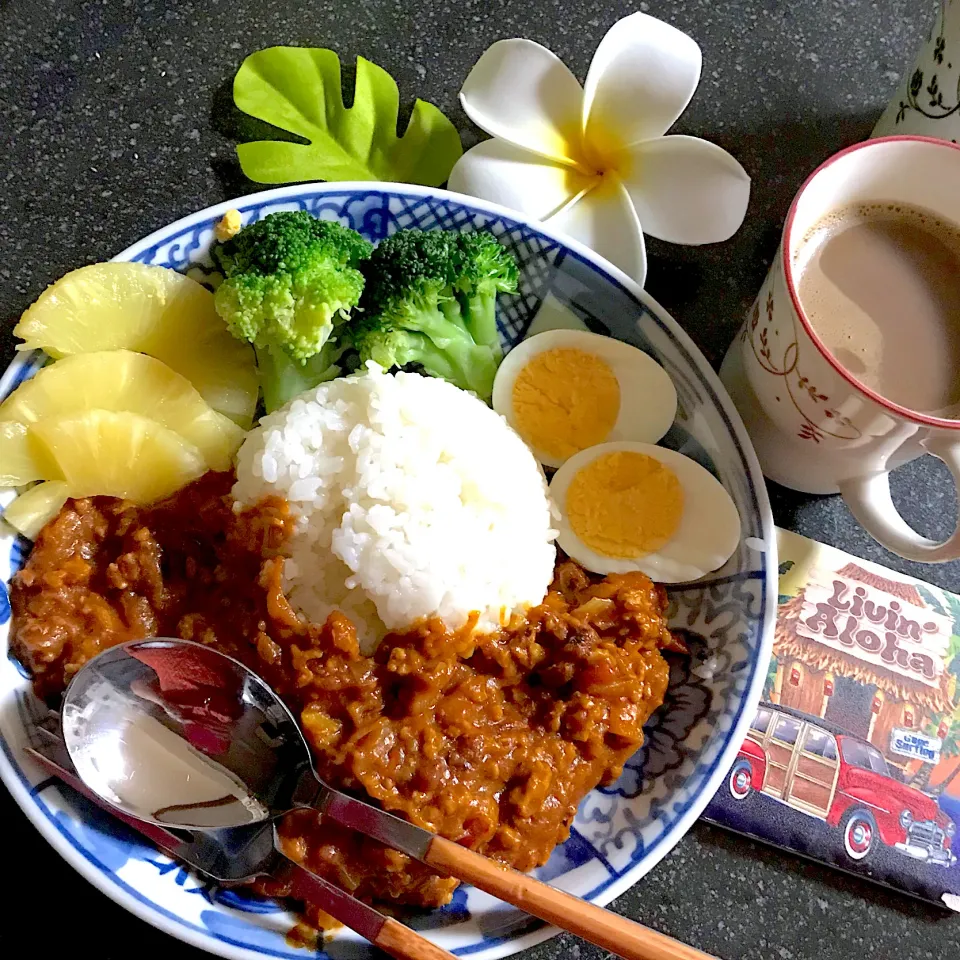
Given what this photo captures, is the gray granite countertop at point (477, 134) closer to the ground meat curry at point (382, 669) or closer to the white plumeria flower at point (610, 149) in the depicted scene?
the white plumeria flower at point (610, 149)

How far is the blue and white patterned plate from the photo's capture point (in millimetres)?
1280

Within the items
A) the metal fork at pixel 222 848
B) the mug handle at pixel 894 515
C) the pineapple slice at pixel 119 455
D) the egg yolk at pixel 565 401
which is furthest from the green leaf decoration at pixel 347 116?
the metal fork at pixel 222 848

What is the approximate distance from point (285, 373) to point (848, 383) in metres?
0.91

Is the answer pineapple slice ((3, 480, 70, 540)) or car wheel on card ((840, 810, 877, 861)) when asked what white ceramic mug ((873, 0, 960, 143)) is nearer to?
car wheel on card ((840, 810, 877, 861))

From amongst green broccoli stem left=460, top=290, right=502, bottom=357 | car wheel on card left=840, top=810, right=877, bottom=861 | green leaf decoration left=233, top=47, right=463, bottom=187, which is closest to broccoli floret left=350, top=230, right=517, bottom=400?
green broccoli stem left=460, top=290, right=502, bottom=357

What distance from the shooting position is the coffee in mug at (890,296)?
1.42 metres

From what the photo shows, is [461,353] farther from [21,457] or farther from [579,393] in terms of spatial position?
[21,457]

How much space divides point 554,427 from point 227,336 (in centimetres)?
60

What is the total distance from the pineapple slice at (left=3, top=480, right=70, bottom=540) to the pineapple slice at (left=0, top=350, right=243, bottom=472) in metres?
0.03

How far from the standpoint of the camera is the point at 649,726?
1508mm

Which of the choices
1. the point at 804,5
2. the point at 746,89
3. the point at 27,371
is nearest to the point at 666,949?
the point at 27,371

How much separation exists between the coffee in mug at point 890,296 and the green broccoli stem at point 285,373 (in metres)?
0.83

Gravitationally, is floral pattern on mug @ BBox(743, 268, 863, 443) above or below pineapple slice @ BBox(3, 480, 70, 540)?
above

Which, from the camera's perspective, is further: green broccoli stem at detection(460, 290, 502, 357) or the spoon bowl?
green broccoli stem at detection(460, 290, 502, 357)
